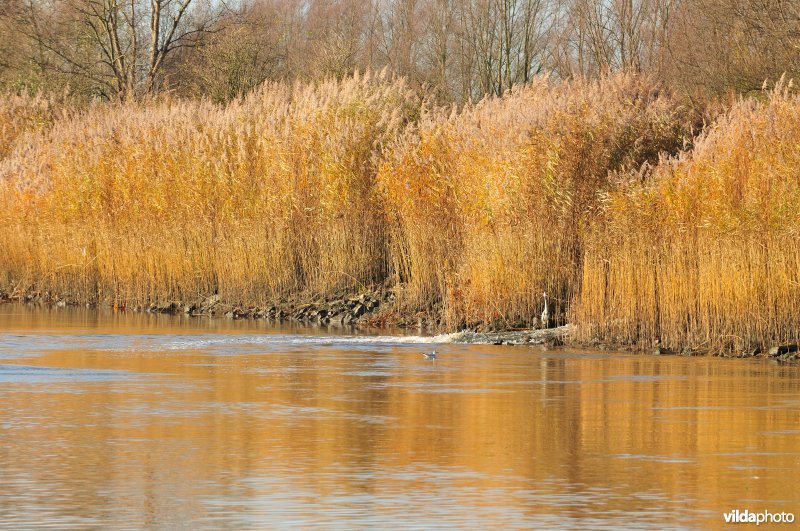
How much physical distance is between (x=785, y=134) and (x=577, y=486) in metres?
8.68

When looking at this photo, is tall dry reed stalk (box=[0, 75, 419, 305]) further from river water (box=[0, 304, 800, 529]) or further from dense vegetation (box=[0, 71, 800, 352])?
river water (box=[0, 304, 800, 529])

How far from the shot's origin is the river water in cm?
722

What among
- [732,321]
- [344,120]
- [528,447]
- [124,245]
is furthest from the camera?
[124,245]

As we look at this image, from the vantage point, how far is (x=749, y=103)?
16.8m

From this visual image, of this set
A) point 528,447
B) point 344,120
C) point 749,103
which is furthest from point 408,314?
point 528,447

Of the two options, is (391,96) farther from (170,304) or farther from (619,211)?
(619,211)

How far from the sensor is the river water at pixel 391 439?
7219 mm

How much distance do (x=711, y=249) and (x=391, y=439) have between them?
6.96 meters

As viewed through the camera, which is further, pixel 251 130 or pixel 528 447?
pixel 251 130

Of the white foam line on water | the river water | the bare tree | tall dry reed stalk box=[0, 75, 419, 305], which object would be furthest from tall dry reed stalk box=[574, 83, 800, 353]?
the bare tree

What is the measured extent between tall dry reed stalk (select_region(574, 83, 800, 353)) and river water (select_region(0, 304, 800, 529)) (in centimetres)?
68

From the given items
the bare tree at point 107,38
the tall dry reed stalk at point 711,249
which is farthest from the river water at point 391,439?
the bare tree at point 107,38

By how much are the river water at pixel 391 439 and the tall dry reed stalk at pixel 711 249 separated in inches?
26.6

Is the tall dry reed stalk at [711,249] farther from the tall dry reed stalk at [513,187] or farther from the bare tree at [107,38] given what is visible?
the bare tree at [107,38]
